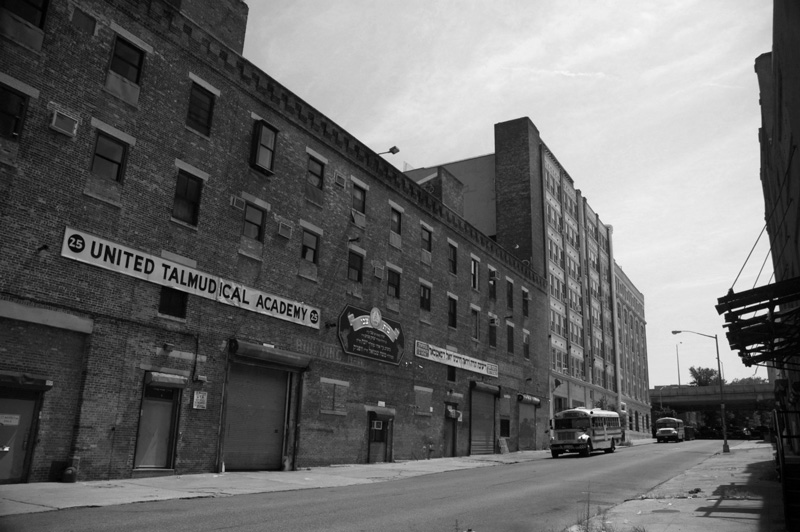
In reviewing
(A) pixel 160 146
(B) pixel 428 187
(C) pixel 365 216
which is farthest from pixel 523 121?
(A) pixel 160 146

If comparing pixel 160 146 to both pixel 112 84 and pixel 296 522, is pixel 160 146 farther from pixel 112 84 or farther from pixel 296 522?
pixel 296 522

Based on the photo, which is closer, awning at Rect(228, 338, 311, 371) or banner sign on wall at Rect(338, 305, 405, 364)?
awning at Rect(228, 338, 311, 371)

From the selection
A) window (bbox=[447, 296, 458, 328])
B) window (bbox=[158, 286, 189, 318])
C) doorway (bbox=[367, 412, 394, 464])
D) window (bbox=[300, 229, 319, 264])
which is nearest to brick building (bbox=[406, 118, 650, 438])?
window (bbox=[447, 296, 458, 328])

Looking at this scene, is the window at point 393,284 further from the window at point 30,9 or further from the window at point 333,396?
the window at point 30,9

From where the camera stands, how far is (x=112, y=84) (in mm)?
18281

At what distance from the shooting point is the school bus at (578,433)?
34.7 meters

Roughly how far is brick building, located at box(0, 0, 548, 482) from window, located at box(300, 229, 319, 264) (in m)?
0.07

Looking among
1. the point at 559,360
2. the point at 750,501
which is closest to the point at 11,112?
the point at 750,501

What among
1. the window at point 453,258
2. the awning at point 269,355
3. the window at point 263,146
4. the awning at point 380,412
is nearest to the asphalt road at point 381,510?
the awning at point 269,355

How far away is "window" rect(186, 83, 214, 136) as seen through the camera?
21016 mm

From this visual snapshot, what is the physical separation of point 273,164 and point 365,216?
640 cm

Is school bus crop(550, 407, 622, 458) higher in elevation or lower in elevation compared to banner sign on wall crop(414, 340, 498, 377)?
lower

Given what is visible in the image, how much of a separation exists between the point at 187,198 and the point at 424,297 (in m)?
16.3

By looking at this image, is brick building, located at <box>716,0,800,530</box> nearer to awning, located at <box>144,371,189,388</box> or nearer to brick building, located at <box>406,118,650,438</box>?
awning, located at <box>144,371,189,388</box>
